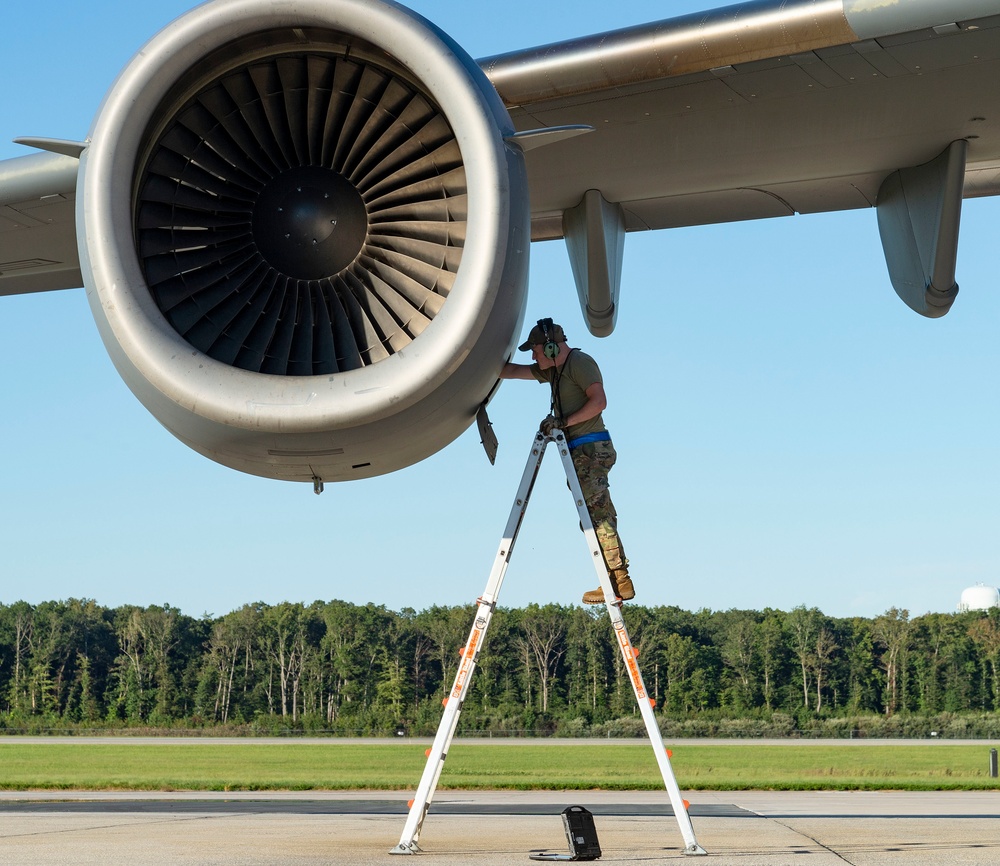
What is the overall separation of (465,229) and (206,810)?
7862mm

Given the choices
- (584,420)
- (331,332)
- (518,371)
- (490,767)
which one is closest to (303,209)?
(331,332)

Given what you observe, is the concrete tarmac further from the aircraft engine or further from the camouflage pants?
the aircraft engine

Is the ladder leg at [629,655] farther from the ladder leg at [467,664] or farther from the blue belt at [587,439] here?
the ladder leg at [467,664]

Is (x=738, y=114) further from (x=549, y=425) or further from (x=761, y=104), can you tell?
(x=549, y=425)

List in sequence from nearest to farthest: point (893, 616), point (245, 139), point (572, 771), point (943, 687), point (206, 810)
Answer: point (245, 139), point (206, 810), point (572, 771), point (943, 687), point (893, 616)

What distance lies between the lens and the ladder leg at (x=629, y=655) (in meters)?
5.54

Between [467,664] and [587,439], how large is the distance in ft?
4.34

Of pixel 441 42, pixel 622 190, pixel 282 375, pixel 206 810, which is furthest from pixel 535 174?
pixel 206 810

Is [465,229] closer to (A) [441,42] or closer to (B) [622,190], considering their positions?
(A) [441,42]

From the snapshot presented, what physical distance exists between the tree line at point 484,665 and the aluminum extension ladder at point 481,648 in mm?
75751

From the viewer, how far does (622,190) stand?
750 centimetres

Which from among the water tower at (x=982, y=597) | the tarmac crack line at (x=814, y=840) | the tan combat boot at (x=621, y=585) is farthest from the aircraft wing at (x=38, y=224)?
the water tower at (x=982, y=597)

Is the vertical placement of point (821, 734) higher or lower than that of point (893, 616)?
lower

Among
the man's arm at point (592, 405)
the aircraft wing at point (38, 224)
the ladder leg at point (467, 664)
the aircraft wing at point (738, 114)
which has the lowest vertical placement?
the ladder leg at point (467, 664)
